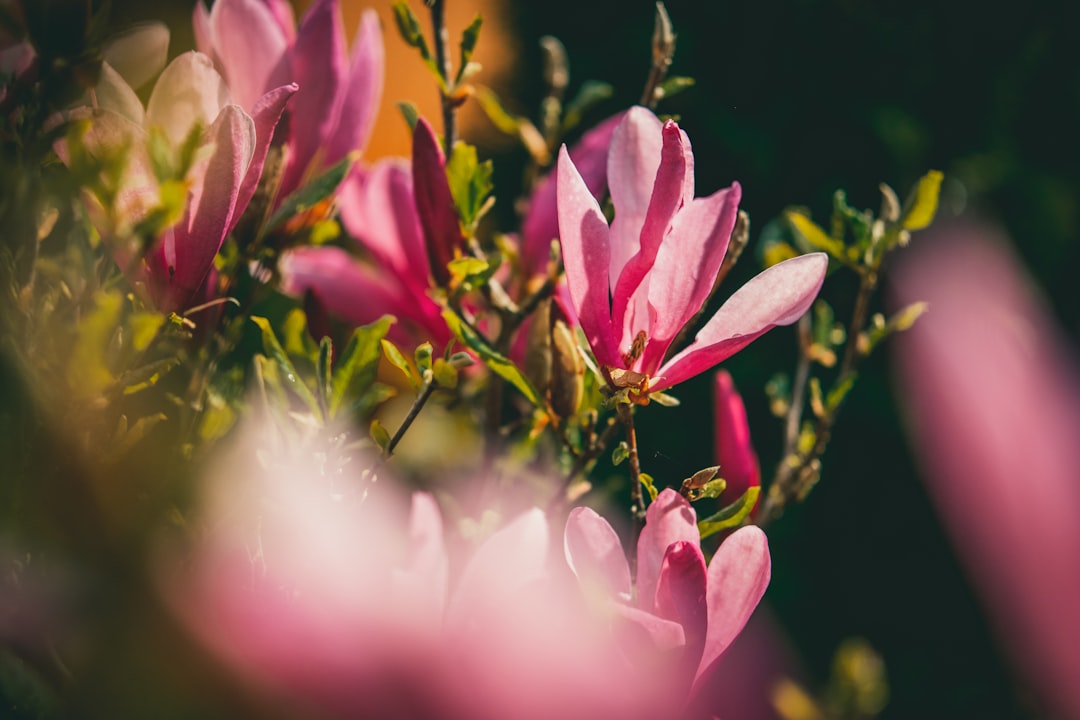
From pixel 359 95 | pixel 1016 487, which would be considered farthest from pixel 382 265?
pixel 1016 487

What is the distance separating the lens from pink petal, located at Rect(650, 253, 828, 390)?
0.41 m

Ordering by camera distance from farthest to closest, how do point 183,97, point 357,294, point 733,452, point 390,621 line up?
point 357,294 < point 733,452 < point 183,97 < point 390,621

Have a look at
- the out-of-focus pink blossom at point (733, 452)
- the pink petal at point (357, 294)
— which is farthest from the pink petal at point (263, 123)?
the out-of-focus pink blossom at point (733, 452)

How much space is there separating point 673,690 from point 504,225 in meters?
1.22

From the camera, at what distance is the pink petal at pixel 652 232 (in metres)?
0.39

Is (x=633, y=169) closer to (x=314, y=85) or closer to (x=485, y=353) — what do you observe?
(x=485, y=353)

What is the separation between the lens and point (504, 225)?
5.05 feet

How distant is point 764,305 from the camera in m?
0.41

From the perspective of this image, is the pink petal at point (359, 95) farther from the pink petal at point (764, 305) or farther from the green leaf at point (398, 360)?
the pink petal at point (764, 305)

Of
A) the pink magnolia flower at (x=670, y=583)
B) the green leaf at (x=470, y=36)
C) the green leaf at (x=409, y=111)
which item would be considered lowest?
the pink magnolia flower at (x=670, y=583)

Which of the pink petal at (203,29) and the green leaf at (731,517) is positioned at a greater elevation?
the pink petal at (203,29)

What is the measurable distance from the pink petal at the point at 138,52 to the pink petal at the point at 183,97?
Answer: 68 millimetres

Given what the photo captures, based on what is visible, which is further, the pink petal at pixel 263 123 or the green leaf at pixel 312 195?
the green leaf at pixel 312 195

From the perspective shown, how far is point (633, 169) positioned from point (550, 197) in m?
0.19
